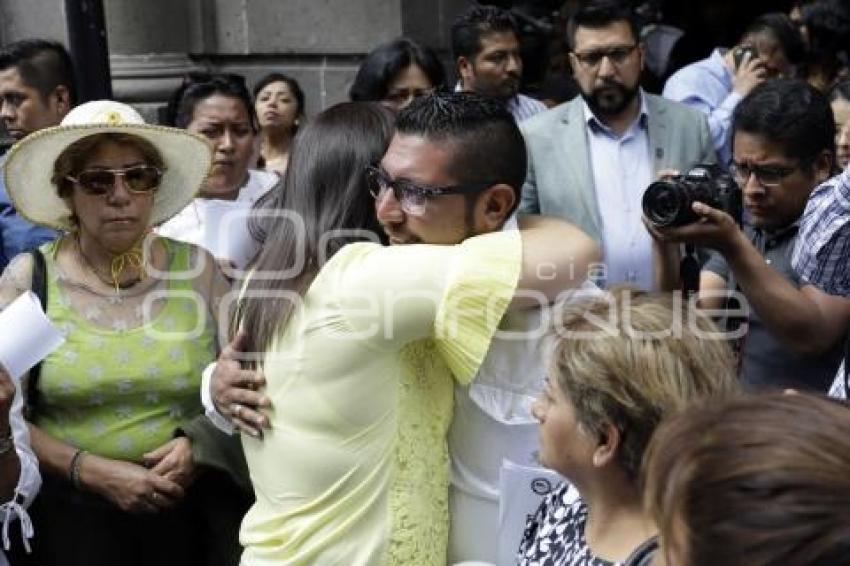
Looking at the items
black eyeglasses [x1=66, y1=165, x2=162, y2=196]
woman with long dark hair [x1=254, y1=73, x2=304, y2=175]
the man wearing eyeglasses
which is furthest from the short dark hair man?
black eyeglasses [x1=66, y1=165, x2=162, y2=196]

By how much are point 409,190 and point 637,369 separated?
67cm

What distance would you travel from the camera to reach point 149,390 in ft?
10.2

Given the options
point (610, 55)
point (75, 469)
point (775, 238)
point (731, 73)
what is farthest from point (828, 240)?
point (731, 73)

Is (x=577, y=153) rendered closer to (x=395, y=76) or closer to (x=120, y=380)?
(x=395, y=76)

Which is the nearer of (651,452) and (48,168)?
(651,452)

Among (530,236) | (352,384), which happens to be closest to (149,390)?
(352,384)

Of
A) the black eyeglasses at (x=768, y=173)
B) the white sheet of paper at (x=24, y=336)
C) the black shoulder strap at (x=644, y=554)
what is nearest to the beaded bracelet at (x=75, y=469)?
the white sheet of paper at (x=24, y=336)

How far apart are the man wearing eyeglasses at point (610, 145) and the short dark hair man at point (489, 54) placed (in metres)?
0.70

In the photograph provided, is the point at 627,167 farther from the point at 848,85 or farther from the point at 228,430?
the point at 228,430

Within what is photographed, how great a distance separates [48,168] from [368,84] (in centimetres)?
215

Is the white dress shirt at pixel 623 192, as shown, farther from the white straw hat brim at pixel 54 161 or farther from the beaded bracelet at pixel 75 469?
the beaded bracelet at pixel 75 469

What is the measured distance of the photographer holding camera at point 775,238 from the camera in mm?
2842

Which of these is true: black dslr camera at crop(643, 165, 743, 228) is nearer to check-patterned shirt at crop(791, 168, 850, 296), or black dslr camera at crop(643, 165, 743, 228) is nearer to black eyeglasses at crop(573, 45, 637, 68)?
check-patterned shirt at crop(791, 168, 850, 296)

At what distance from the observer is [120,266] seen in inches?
127
